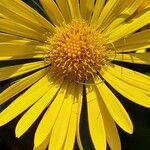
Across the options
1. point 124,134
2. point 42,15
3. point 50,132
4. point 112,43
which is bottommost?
point 124,134

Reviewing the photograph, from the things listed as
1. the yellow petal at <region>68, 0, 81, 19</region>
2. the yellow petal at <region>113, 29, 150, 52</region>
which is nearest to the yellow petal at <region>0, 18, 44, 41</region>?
the yellow petal at <region>68, 0, 81, 19</region>

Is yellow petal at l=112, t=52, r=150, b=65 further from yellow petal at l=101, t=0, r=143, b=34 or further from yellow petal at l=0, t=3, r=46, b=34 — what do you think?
yellow petal at l=0, t=3, r=46, b=34

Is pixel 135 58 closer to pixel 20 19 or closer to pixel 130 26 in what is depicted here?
pixel 130 26

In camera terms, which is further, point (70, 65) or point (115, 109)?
point (70, 65)

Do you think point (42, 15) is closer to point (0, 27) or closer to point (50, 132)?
point (0, 27)

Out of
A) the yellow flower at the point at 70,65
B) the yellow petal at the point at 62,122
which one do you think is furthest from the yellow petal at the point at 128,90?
the yellow petal at the point at 62,122

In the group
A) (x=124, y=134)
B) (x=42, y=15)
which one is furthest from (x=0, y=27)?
(x=124, y=134)

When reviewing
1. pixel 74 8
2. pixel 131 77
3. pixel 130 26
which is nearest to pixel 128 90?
pixel 131 77
